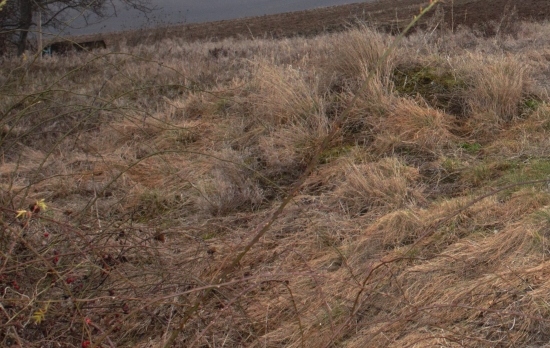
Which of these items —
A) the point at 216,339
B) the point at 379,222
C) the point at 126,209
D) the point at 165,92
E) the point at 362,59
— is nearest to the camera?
the point at 216,339

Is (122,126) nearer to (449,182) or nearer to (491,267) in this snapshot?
(449,182)

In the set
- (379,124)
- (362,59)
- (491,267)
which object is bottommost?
(491,267)

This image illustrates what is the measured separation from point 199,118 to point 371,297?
3.90m

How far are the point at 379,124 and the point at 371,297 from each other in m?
2.31

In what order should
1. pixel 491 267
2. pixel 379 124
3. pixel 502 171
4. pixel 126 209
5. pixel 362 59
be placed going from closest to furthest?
pixel 491 267, pixel 502 171, pixel 126 209, pixel 379 124, pixel 362 59

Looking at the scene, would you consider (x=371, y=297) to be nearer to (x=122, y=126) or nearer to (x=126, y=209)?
(x=126, y=209)

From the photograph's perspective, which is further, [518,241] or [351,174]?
[351,174]

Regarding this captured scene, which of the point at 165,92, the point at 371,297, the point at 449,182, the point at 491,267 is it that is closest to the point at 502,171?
the point at 449,182

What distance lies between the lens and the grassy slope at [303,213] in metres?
2.17

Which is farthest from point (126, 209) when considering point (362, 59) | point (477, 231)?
point (362, 59)

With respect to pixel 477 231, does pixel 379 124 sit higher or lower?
higher

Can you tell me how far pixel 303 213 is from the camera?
2.50m

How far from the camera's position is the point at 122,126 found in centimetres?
584

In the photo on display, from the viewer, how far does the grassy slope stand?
217 cm
